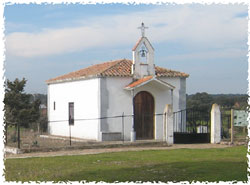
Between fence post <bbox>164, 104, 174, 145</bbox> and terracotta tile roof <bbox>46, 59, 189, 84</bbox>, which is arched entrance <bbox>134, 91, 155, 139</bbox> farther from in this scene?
fence post <bbox>164, 104, 174, 145</bbox>

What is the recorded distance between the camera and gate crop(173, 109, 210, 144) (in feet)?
68.6

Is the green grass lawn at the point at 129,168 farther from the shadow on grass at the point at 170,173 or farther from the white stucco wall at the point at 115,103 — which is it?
the white stucco wall at the point at 115,103

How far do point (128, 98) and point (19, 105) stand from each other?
32.6 feet

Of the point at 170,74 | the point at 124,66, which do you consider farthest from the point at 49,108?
the point at 170,74

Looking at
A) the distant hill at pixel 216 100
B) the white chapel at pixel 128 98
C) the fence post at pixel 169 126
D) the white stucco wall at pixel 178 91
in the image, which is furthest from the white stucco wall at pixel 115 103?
the distant hill at pixel 216 100

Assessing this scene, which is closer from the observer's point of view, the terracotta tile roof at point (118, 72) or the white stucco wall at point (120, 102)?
the white stucco wall at point (120, 102)

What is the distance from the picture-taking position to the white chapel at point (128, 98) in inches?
844

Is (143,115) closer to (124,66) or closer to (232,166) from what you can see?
(124,66)

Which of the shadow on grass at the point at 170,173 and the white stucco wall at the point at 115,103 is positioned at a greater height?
the white stucco wall at the point at 115,103

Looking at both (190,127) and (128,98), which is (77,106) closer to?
(128,98)

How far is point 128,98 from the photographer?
22.0m

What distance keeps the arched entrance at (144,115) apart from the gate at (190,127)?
4.10 feet

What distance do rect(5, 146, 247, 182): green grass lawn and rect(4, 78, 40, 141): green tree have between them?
14117mm

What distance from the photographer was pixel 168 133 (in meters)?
20.0
